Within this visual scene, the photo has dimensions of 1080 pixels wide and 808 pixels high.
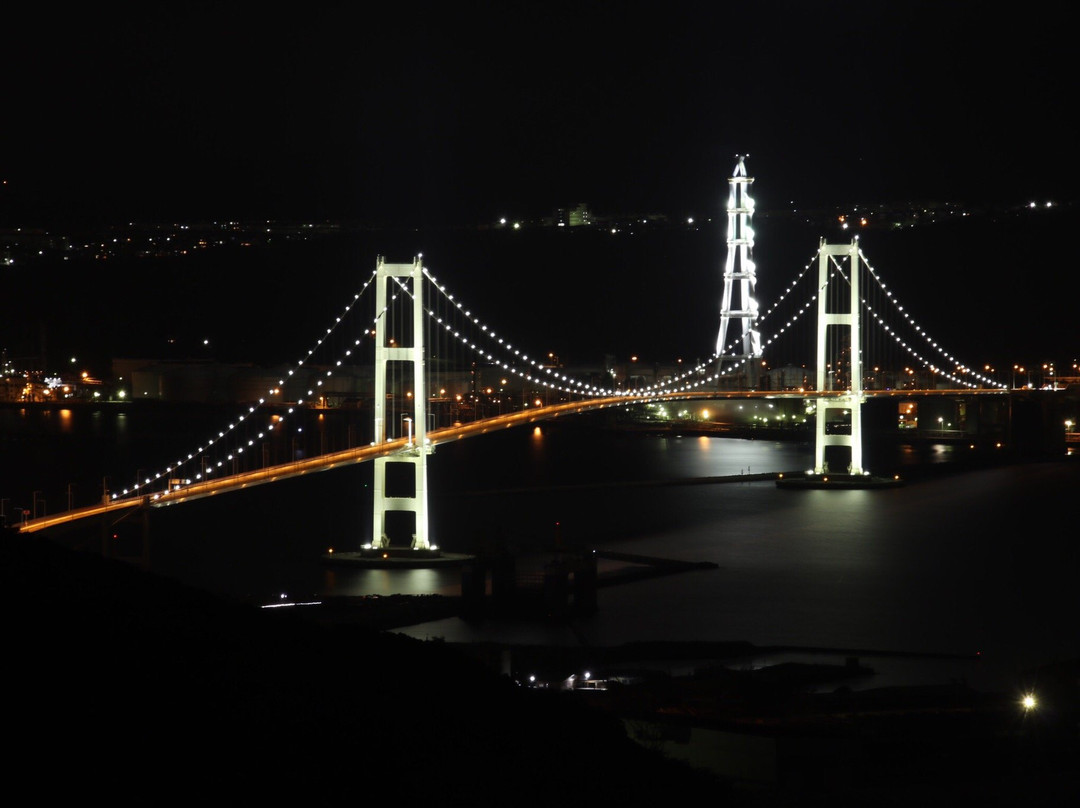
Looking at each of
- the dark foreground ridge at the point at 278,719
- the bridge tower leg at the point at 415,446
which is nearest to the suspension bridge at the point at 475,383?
the bridge tower leg at the point at 415,446

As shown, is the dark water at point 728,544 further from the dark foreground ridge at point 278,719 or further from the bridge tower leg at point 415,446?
the dark foreground ridge at point 278,719

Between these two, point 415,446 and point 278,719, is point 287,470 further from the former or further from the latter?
point 278,719

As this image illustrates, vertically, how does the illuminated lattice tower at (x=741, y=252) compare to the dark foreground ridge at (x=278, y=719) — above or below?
above

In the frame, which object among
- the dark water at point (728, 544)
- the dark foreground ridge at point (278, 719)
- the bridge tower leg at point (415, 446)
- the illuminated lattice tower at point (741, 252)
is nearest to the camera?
the dark foreground ridge at point (278, 719)

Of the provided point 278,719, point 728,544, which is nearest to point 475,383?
point 728,544

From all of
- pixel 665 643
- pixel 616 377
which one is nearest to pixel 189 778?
pixel 665 643

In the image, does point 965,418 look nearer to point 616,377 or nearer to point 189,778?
point 616,377

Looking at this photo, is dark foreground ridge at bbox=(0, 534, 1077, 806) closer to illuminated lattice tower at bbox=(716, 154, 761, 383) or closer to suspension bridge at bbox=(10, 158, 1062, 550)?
suspension bridge at bbox=(10, 158, 1062, 550)
